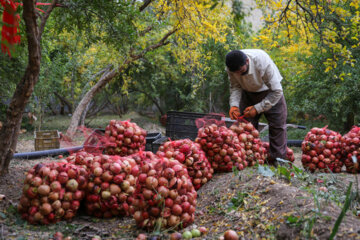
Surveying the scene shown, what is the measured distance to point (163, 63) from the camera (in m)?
11.1

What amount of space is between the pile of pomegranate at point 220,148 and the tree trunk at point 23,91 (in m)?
1.61

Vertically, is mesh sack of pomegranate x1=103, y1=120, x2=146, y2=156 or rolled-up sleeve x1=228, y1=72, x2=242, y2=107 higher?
rolled-up sleeve x1=228, y1=72, x2=242, y2=107

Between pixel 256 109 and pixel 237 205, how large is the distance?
1.59m

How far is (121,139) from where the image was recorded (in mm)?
3221

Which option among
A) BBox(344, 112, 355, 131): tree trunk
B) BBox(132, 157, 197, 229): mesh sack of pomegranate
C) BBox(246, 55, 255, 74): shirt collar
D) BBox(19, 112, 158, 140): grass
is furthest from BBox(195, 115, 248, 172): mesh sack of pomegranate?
BBox(19, 112, 158, 140): grass

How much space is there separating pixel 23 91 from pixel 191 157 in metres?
1.49

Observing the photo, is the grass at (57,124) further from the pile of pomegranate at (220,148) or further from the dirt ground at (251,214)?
the dirt ground at (251,214)

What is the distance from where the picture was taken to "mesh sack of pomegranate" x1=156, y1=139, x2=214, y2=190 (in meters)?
2.84

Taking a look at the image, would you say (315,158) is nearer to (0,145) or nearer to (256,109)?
(256,109)

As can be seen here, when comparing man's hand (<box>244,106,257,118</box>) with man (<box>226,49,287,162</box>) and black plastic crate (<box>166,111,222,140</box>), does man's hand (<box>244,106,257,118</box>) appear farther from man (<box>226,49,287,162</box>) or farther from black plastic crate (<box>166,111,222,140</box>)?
black plastic crate (<box>166,111,222,140</box>)

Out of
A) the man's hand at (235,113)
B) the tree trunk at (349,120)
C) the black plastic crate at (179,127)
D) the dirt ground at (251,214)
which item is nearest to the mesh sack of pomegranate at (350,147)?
the dirt ground at (251,214)

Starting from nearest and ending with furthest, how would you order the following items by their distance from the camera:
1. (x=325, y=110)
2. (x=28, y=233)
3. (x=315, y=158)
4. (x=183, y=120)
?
1. (x=28, y=233)
2. (x=315, y=158)
3. (x=183, y=120)
4. (x=325, y=110)

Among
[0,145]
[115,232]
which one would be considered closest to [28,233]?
[115,232]

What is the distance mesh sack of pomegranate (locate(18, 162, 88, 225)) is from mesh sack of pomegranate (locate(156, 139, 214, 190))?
0.81 m
